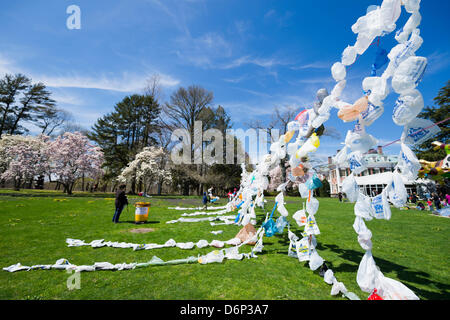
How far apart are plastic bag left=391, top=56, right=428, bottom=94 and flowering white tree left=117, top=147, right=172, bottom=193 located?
87.9 ft

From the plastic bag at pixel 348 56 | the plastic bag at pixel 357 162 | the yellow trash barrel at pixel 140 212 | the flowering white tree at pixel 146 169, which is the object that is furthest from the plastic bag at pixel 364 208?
the flowering white tree at pixel 146 169


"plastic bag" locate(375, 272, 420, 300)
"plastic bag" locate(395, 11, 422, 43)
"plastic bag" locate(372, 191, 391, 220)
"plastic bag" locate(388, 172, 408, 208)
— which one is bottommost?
"plastic bag" locate(375, 272, 420, 300)

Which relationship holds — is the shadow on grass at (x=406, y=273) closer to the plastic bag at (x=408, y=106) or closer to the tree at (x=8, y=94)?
the plastic bag at (x=408, y=106)

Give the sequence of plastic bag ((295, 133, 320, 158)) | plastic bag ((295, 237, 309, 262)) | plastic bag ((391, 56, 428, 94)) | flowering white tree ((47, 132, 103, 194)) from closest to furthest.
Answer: plastic bag ((391, 56, 428, 94)), plastic bag ((295, 133, 320, 158)), plastic bag ((295, 237, 309, 262)), flowering white tree ((47, 132, 103, 194))

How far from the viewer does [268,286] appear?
3008 millimetres

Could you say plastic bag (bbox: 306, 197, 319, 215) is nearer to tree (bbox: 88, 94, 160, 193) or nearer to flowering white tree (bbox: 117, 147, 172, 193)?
flowering white tree (bbox: 117, 147, 172, 193)

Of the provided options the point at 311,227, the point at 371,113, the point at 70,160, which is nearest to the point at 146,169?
the point at 70,160

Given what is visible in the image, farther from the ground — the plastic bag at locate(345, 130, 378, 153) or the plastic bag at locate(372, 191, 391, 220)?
the plastic bag at locate(345, 130, 378, 153)

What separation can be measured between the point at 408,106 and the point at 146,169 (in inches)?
1080

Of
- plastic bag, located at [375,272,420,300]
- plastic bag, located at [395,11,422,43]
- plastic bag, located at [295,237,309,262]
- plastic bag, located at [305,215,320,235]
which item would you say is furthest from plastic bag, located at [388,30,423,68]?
plastic bag, located at [295,237,309,262]

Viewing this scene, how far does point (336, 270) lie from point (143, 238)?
17.1 ft

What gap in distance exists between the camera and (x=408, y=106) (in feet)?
6.76

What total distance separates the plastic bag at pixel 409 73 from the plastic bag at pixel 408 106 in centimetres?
8

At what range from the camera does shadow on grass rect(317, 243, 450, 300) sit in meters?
2.87
